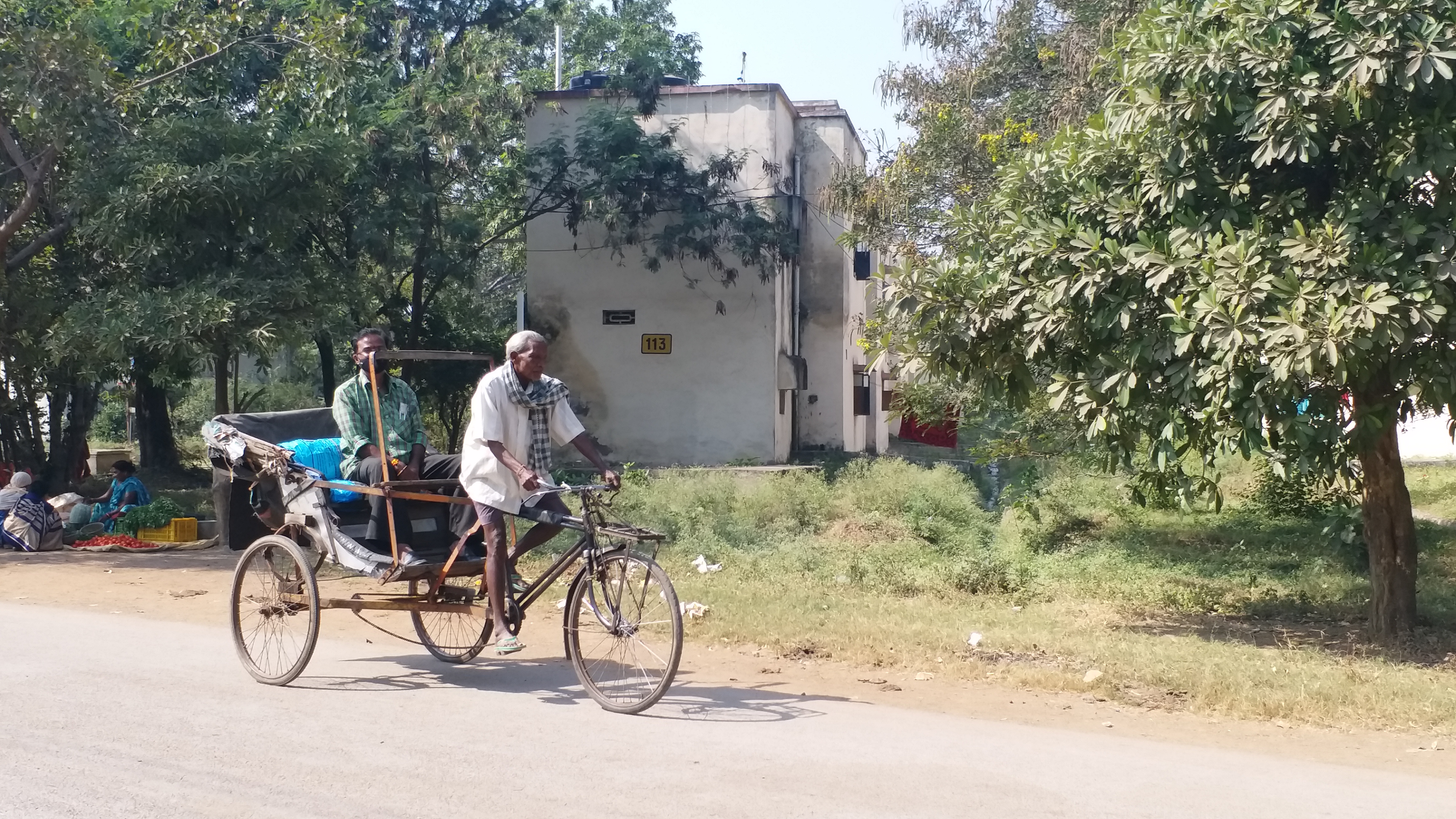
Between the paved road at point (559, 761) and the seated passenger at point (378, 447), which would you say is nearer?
the paved road at point (559, 761)

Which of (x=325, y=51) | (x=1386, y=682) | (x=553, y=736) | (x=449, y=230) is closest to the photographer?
(x=553, y=736)

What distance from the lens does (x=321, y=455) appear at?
805cm

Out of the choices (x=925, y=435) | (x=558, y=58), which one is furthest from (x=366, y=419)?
(x=925, y=435)

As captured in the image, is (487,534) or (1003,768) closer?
(1003,768)

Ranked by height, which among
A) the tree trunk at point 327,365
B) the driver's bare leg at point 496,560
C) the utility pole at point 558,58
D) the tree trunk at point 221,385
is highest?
the utility pole at point 558,58

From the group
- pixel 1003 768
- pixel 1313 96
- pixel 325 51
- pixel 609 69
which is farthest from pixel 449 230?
pixel 1003 768

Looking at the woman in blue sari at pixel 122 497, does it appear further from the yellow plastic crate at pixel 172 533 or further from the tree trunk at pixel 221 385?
the tree trunk at pixel 221 385

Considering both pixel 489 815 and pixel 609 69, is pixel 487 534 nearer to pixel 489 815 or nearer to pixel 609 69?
pixel 489 815

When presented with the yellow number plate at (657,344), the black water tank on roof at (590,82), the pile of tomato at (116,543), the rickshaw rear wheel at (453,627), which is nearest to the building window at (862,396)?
the yellow number plate at (657,344)

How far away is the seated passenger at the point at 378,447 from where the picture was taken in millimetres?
7227

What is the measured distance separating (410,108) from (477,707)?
15.5 metres

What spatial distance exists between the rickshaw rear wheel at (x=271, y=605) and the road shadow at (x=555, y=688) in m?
0.25

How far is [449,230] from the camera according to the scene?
21656 millimetres

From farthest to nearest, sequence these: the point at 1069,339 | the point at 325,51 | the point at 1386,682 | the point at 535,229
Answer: the point at 535,229 → the point at 325,51 → the point at 1069,339 → the point at 1386,682
